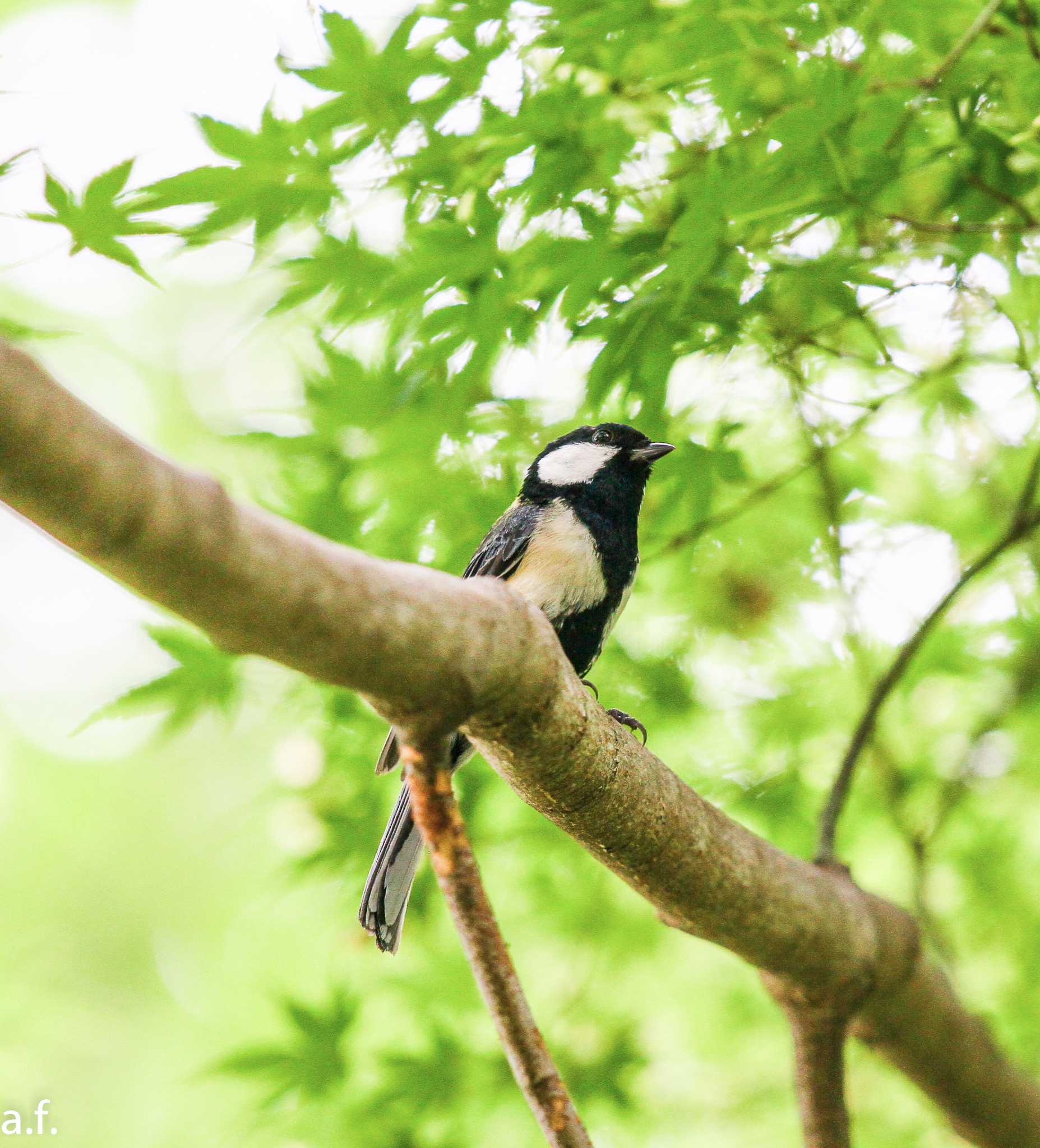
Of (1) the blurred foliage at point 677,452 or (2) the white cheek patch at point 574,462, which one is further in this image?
(2) the white cheek patch at point 574,462

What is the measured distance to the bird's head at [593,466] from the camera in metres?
2.02

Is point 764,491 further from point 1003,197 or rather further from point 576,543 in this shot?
point 1003,197

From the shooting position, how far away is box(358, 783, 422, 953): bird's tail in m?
1.59

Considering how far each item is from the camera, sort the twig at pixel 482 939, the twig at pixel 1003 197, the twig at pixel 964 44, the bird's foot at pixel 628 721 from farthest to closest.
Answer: the bird's foot at pixel 628 721
the twig at pixel 1003 197
the twig at pixel 964 44
the twig at pixel 482 939

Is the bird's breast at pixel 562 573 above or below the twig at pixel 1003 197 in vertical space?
below

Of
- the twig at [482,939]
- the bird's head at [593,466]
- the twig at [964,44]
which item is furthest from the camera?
the bird's head at [593,466]

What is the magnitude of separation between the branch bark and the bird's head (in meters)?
0.77

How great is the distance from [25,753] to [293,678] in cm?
409

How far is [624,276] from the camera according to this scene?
1.47 m

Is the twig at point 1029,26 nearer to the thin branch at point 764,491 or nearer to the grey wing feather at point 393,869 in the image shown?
the thin branch at point 764,491

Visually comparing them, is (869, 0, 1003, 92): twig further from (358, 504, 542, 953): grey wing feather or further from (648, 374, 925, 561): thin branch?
(358, 504, 542, 953): grey wing feather

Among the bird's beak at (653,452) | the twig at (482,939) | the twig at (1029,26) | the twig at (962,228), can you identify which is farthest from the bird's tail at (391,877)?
the twig at (1029,26)

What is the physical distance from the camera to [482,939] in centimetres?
91

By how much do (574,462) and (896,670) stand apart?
0.76 m
